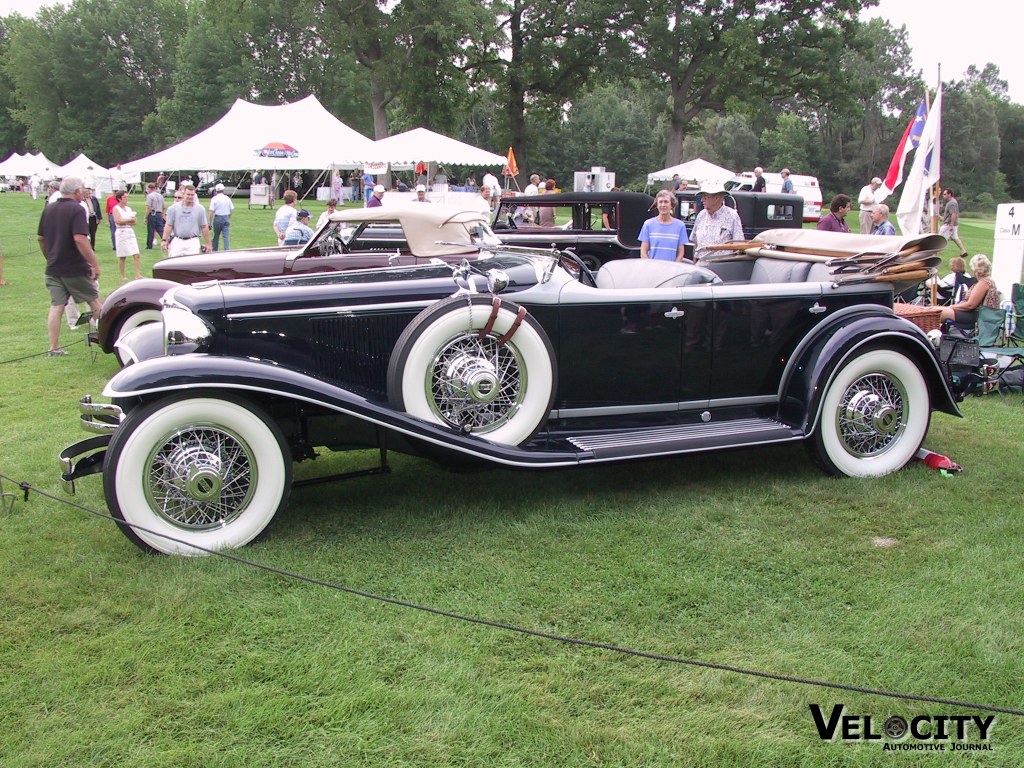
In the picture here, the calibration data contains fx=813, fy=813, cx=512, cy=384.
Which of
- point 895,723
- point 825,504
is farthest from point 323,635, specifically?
point 825,504

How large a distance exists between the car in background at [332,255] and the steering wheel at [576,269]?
34.1 inches

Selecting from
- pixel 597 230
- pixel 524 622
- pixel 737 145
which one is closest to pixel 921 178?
pixel 597 230

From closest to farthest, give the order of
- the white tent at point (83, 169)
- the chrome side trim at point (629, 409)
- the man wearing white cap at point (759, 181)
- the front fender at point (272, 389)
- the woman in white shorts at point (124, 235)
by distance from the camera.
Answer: the front fender at point (272, 389) < the chrome side trim at point (629, 409) < the woman in white shorts at point (124, 235) < the man wearing white cap at point (759, 181) < the white tent at point (83, 169)

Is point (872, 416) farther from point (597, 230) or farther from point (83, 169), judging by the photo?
point (83, 169)

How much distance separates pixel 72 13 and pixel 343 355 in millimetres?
70101

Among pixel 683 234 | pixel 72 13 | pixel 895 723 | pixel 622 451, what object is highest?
pixel 72 13

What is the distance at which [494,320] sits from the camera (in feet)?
13.1

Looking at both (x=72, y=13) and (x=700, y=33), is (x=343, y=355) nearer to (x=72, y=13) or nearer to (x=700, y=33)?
(x=700, y=33)

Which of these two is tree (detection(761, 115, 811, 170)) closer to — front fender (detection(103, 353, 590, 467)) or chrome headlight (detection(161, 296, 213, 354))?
front fender (detection(103, 353, 590, 467))

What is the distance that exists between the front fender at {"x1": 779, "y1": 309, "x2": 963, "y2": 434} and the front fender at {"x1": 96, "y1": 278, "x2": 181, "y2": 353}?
5.46 m

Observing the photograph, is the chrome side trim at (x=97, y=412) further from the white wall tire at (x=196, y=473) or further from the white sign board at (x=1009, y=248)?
the white sign board at (x=1009, y=248)

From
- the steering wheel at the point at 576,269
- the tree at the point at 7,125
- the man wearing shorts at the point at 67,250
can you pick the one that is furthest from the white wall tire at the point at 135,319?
the tree at the point at 7,125

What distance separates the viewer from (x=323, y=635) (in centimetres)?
313

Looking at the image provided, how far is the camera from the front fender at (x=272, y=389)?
3572mm
